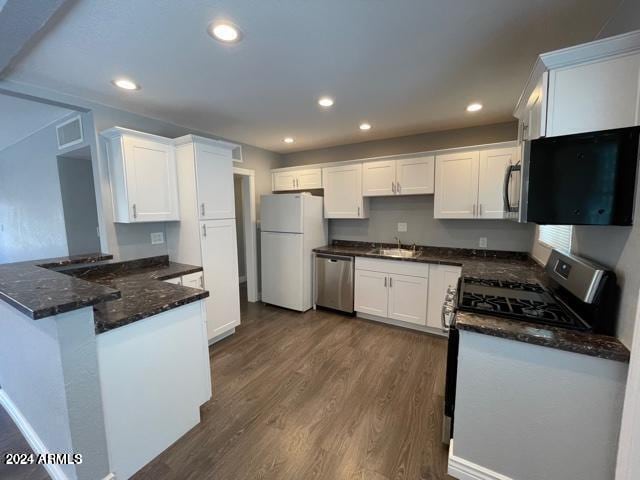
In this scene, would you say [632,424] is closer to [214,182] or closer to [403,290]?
[403,290]

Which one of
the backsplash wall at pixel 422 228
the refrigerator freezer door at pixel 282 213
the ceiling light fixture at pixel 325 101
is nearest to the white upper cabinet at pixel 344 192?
the backsplash wall at pixel 422 228

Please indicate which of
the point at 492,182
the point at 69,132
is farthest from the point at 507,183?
the point at 69,132

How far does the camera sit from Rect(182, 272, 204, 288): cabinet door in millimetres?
2611

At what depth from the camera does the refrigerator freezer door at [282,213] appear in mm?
3584

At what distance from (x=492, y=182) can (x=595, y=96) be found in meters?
1.84

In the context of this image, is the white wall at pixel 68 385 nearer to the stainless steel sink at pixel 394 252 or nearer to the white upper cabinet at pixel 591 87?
the white upper cabinet at pixel 591 87

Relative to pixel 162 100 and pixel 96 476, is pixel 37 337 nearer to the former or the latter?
pixel 96 476

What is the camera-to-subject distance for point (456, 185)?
3020 mm

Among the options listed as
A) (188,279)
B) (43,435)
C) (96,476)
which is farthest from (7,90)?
(96,476)

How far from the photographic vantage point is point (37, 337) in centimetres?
131

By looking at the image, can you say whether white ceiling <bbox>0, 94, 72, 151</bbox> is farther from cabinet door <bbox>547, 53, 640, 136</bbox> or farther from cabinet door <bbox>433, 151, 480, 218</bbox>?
cabinet door <bbox>433, 151, 480, 218</bbox>

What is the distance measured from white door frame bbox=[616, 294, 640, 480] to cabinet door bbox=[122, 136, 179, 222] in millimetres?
3259

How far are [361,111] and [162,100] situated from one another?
6.18 feet

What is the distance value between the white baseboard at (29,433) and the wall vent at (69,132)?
226cm
